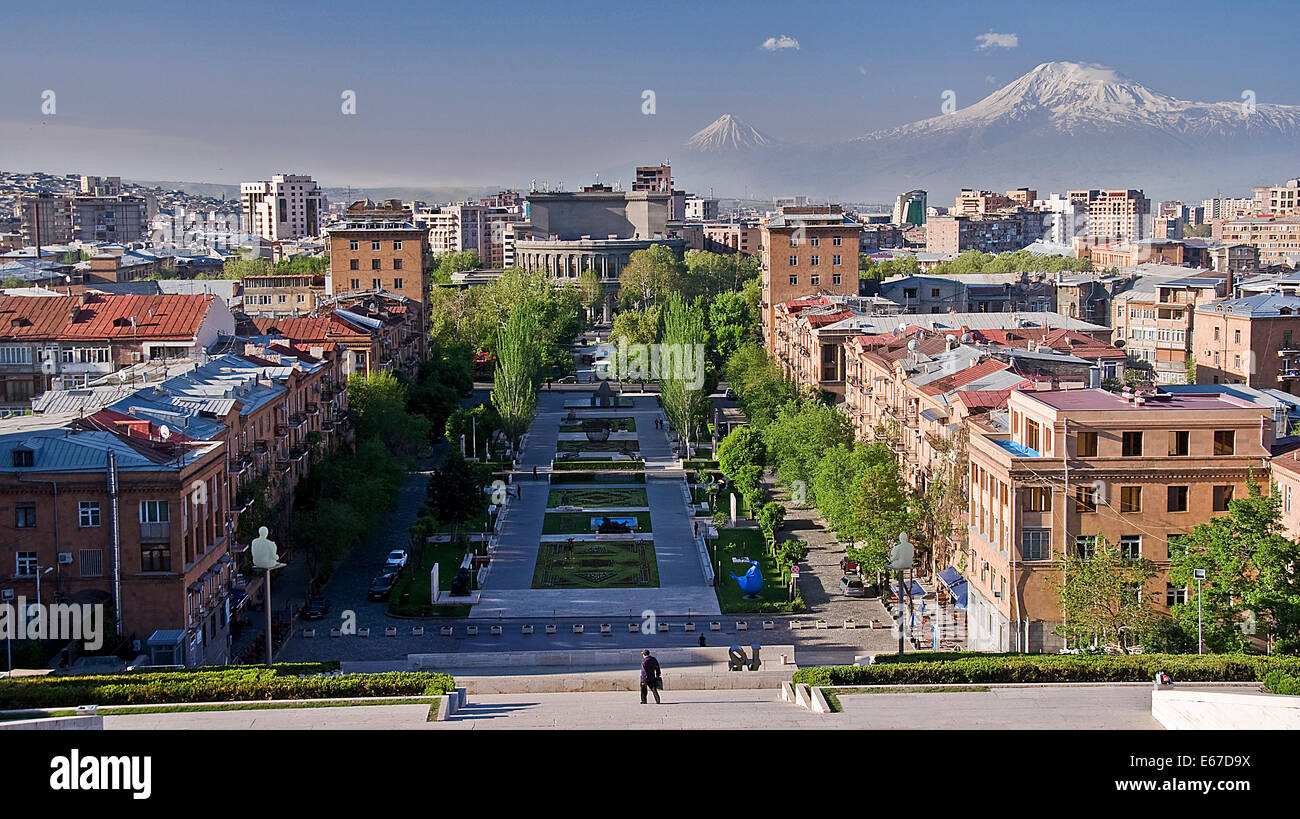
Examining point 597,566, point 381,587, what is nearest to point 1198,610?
point 597,566

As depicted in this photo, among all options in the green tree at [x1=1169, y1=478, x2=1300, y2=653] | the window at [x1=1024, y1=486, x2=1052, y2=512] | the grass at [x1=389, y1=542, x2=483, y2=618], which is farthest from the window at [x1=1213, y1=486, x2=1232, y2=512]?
the grass at [x1=389, y1=542, x2=483, y2=618]

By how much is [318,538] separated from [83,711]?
1828 cm

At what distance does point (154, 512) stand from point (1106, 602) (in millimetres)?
19499

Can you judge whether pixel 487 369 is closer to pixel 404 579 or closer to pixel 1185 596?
pixel 404 579

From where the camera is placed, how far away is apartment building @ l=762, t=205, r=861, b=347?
83.4 metres

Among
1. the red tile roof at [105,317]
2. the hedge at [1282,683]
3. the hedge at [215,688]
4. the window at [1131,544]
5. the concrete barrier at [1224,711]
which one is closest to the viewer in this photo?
the concrete barrier at [1224,711]

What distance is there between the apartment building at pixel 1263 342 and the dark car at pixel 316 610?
1478 inches

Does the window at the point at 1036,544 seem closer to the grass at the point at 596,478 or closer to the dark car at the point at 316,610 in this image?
the dark car at the point at 316,610

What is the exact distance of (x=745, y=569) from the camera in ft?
133

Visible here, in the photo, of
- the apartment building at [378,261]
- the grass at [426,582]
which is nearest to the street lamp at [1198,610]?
the grass at [426,582]

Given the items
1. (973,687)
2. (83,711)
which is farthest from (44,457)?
(973,687)

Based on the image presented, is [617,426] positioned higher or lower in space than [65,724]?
lower

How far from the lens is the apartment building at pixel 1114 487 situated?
98.2ft

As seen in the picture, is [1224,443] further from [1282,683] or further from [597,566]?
[597,566]
